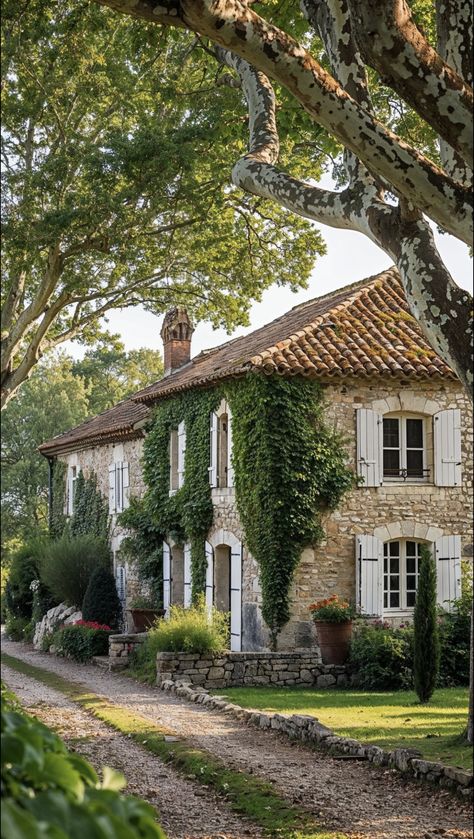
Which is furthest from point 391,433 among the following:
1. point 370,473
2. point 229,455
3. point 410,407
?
point 229,455

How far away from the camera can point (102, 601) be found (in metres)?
23.9

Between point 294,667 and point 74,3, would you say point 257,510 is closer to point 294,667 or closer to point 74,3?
point 294,667

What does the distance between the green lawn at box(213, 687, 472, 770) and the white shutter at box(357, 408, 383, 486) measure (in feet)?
12.9

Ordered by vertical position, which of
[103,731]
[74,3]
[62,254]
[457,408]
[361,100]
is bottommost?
[103,731]

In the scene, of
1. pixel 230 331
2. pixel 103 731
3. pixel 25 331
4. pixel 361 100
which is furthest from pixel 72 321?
pixel 361 100

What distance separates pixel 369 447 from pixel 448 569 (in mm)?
2697

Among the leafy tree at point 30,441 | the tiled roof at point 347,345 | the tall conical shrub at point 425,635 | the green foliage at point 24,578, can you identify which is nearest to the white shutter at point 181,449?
the tiled roof at point 347,345

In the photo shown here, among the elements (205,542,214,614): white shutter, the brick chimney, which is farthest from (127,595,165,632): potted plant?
the brick chimney

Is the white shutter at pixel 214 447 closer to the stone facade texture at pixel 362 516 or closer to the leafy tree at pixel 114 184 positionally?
the stone facade texture at pixel 362 516

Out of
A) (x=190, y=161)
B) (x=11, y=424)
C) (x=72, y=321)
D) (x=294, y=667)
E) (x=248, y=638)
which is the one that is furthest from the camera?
(x=11, y=424)

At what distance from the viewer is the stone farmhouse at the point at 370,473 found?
1712cm

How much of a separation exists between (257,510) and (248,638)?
239 centimetres

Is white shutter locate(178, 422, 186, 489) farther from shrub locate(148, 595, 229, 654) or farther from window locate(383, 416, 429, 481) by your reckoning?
window locate(383, 416, 429, 481)

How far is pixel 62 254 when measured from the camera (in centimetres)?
1694
